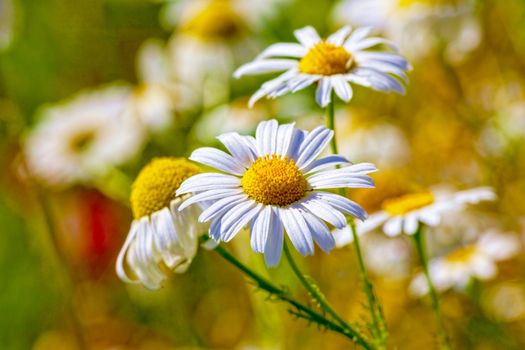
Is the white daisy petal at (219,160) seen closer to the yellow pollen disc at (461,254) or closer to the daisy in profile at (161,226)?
the daisy in profile at (161,226)

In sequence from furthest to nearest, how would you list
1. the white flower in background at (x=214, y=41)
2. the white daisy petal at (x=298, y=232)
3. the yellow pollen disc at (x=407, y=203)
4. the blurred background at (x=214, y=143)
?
the white flower in background at (x=214, y=41)
the blurred background at (x=214, y=143)
the yellow pollen disc at (x=407, y=203)
the white daisy petal at (x=298, y=232)

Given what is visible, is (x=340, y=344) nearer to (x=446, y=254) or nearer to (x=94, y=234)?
(x=446, y=254)

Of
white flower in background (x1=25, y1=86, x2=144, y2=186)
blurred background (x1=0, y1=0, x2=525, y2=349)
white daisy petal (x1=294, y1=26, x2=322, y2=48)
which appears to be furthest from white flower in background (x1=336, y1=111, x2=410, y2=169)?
white daisy petal (x1=294, y1=26, x2=322, y2=48)

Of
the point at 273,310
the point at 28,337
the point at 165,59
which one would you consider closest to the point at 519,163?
the point at 273,310

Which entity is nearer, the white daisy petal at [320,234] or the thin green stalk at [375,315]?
the white daisy petal at [320,234]

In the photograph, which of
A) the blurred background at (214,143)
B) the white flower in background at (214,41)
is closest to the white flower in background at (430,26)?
the blurred background at (214,143)

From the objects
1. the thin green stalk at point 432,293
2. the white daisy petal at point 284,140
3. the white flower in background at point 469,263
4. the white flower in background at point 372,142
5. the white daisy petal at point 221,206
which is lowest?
the white flower in background at point 469,263

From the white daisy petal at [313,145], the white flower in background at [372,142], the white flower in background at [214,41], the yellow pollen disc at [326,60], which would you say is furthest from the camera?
the white flower in background at [214,41]

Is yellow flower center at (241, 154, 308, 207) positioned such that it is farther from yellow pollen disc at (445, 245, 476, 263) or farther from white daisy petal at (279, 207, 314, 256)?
yellow pollen disc at (445, 245, 476, 263)
